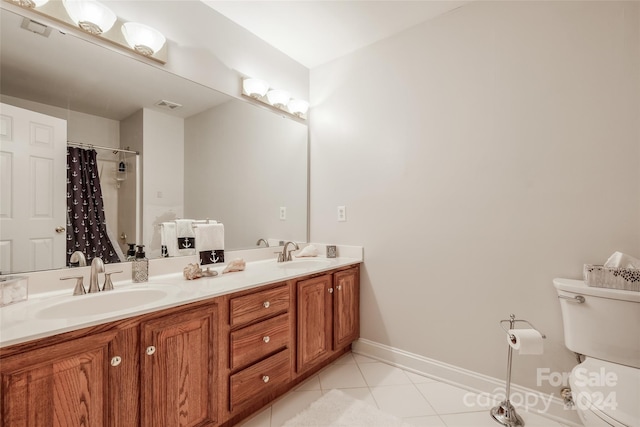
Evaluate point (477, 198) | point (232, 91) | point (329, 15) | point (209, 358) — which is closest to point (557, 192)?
point (477, 198)

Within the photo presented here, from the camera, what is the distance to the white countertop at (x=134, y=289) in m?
0.91

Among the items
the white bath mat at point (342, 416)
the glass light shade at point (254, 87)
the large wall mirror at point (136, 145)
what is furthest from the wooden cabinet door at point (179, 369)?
the glass light shade at point (254, 87)

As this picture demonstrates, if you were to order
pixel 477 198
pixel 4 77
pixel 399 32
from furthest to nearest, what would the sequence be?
pixel 399 32 → pixel 477 198 → pixel 4 77

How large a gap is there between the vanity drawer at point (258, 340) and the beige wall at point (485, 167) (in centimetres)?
86

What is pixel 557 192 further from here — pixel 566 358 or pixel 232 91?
pixel 232 91

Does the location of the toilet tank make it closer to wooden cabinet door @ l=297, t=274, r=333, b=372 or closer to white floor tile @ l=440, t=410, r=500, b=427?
white floor tile @ l=440, t=410, r=500, b=427

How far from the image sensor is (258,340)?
5.11ft

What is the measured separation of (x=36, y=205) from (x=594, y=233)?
265 centimetres

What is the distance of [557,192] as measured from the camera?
159cm

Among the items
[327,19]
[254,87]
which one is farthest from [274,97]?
[327,19]

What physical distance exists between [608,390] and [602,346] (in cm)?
26

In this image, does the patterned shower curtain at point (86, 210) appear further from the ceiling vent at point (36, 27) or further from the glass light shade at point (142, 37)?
the glass light shade at point (142, 37)

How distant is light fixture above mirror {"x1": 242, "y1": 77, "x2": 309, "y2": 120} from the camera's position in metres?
2.16

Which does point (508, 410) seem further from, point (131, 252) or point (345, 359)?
point (131, 252)
